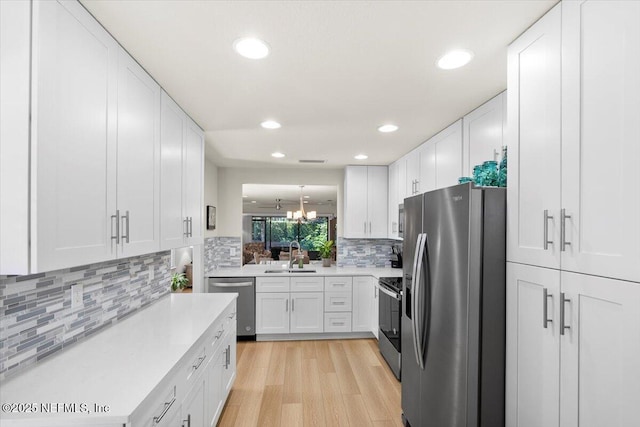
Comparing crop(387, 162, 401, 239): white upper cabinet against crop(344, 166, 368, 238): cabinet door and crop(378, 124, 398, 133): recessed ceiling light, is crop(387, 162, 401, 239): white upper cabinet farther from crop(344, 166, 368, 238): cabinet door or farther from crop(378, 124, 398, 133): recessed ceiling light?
crop(378, 124, 398, 133): recessed ceiling light

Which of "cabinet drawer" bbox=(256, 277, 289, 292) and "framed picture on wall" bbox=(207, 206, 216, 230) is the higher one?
"framed picture on wall" bbox=(207, 206, 216, 230)

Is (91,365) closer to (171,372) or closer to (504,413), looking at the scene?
(171,372)

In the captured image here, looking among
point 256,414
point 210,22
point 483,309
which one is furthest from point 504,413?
point 210,22

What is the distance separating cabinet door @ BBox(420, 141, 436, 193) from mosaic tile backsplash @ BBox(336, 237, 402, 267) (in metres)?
1.80

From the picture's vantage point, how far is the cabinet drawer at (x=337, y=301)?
4.35 metres

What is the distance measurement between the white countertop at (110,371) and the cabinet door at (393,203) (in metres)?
2.88

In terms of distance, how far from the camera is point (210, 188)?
452cm

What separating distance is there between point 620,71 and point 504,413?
148cm

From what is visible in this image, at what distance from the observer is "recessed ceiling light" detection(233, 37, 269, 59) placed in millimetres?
1550

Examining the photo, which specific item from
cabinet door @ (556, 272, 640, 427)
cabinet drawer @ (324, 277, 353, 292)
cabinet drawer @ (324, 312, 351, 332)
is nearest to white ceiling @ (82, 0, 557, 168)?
cabinet door @ (556, 272, 640, 427)

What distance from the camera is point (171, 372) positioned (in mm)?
1359

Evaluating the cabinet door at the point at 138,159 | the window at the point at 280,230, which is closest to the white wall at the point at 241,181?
the cabinet door at the point at 138,159

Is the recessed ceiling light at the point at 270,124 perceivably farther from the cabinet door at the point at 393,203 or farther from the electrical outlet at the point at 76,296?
the cabinet door at the point at 393,203

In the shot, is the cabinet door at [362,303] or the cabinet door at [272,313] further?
the cabinet door at [362,303]
